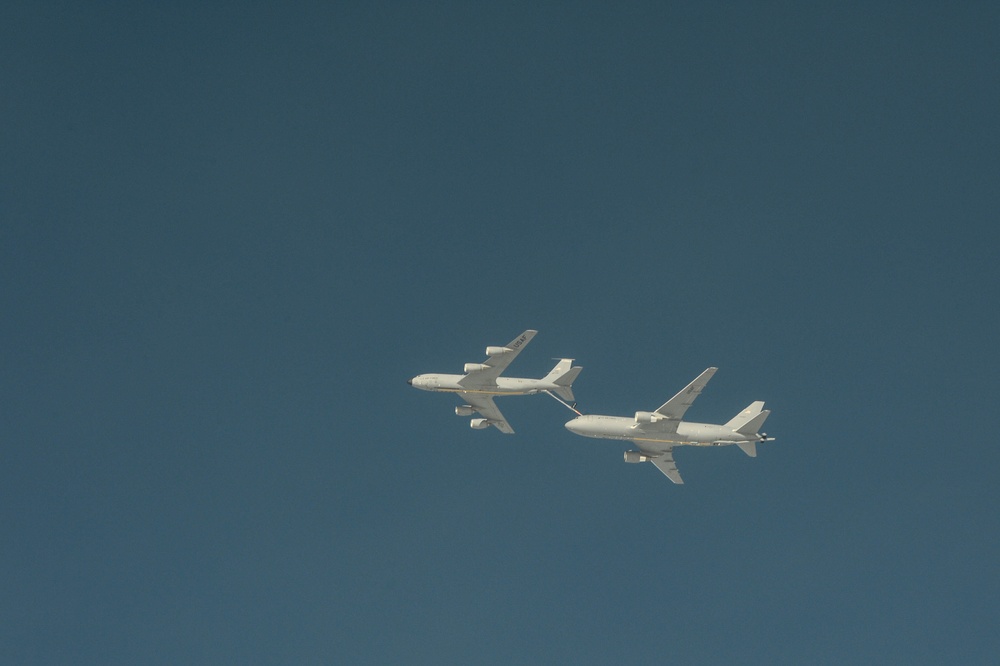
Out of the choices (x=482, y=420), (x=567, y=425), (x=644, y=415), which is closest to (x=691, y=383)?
(x=644, y=415)

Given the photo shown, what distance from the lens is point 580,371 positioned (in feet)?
493

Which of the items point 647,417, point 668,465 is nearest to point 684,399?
point 647,417

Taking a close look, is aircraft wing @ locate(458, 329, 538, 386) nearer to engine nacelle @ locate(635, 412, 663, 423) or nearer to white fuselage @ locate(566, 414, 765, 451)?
white fuselage @ locate(566, 414, 765, 451)

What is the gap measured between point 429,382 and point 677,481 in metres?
30.9

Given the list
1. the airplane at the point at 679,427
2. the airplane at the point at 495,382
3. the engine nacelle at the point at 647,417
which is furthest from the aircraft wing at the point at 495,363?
the engine nacelle at the point at 647,417

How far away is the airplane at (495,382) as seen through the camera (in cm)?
14938

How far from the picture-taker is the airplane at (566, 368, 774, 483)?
5423 inches

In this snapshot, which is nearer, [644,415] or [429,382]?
[644,415]

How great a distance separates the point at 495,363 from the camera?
150375 millimetres

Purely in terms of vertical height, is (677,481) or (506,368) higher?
(506,368)

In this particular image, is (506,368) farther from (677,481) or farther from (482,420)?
(677,481)

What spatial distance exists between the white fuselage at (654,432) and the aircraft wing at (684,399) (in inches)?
66.8

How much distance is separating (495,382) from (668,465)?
2190 centimetres

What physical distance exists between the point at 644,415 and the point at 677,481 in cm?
1654
